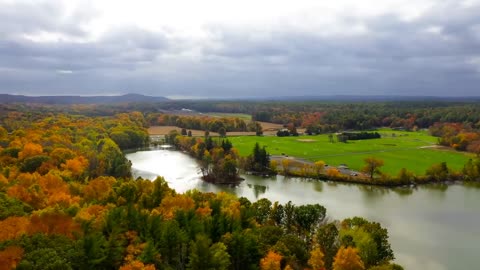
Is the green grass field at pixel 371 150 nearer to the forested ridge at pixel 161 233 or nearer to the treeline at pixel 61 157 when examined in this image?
the treeline at pixel 61 157

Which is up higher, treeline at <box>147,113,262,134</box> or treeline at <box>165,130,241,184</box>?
treeline at <box>147,113,262,134</box>

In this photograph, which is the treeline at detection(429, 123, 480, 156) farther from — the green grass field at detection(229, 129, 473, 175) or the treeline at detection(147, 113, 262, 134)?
the treeline at detection(147, 113, 262, 134)

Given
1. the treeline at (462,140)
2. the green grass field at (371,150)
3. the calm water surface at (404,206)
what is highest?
the treeline at (462,140)

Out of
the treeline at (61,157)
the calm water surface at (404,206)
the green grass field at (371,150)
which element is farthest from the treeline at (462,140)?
the treeline at (61,157)

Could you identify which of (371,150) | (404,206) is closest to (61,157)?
(404,206)

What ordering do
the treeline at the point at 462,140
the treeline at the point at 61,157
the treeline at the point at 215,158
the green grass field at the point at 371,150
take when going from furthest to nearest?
the treeline at the point at 462,140
the green grass field at the point at 371,150
the treeline at the point at 215,158
the treeline at the point at 61,157

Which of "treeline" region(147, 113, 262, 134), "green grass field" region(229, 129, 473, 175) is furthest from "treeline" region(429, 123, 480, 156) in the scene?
"treeline" region(147, 113, 262, 134)
